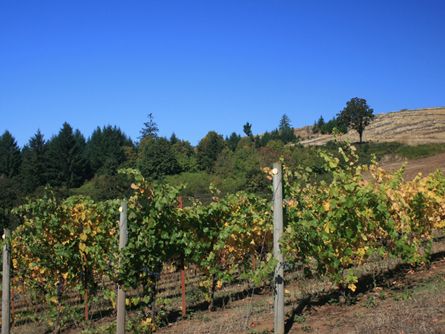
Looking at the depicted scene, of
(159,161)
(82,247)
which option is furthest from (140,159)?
(82,247)

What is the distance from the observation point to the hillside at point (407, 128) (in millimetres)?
59938

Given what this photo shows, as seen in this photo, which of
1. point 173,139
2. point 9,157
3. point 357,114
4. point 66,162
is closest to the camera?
point 357,114

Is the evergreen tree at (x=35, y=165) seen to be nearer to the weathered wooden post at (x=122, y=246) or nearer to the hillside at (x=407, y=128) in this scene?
the hillside at (x=407, y=128)

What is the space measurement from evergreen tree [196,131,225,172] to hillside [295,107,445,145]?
12694 mm

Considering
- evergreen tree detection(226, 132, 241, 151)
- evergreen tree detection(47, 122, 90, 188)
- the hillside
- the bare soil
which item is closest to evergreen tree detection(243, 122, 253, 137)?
evergreen tree detection(226, 132, 241, 151)

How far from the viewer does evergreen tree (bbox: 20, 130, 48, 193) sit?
Result: 6097 centimetres

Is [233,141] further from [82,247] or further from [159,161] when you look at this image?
[82,247]

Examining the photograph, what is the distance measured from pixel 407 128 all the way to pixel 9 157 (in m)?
54.9

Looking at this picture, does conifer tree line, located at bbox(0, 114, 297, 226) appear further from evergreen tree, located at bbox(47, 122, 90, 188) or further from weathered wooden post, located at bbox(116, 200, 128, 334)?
weathered wooden post, located at bbox(116, 200, 128, 334)

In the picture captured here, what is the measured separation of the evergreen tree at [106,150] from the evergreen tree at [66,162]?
2935 mm

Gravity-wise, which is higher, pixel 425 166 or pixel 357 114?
pixel 357 114

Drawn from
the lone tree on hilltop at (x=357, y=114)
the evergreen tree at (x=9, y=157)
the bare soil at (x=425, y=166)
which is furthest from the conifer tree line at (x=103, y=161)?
the bare soil at (x=425, y=166)

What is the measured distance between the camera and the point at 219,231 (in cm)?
806

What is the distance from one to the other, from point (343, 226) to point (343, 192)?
0.46 m
